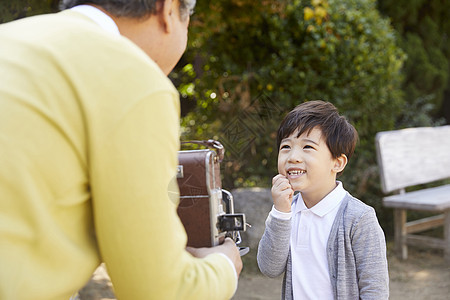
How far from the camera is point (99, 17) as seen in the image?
4.20ft

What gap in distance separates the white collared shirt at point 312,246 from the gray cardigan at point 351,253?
28 millimetres

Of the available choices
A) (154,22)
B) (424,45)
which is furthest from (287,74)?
(154,22)

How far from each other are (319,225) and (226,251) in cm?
77

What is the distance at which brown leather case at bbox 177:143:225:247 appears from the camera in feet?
4.85

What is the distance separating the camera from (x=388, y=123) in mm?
6234

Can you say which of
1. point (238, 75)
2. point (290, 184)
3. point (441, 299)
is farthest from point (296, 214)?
point (238, 75)

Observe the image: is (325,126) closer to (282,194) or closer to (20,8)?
(282,194)

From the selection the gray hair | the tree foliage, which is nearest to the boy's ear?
the gray hair

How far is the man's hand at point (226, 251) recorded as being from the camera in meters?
1.38

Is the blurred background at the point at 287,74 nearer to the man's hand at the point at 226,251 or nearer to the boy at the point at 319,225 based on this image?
the boy at the point at 319,225

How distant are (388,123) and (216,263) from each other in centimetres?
534

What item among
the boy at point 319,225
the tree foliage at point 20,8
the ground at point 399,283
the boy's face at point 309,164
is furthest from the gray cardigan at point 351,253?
the tree foliage at point 20,8

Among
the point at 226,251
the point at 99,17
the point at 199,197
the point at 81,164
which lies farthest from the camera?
the point at 199,197

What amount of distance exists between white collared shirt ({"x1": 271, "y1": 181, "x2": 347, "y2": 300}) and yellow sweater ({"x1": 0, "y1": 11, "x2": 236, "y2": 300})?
0.94 m
